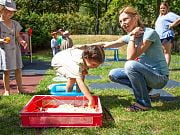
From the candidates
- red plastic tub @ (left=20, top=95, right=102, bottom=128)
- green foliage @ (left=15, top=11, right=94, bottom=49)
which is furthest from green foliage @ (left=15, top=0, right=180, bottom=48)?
red plastic tub @ (left=20, top=95, right=102, bottom=128)

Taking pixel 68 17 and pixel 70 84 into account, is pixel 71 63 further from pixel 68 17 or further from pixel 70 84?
pixel 68 17

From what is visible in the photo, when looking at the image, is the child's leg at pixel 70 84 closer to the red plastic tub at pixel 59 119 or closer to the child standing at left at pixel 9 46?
the child standing at left at pixel 9 46

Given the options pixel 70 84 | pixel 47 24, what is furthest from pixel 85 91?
pixel 47 24

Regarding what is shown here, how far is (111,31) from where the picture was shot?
2736cm

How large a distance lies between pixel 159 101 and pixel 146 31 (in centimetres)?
110

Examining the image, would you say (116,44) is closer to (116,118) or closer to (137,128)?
(116,118)

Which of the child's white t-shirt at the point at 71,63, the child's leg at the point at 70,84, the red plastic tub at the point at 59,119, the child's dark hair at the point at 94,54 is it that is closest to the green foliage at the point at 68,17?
the child's leg at the point at 70,84

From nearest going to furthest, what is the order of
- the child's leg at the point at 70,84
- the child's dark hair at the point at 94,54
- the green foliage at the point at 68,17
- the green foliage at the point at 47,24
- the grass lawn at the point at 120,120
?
the grass lawn at the point at 120,120 < the child's dark hair at the point at 94,54 < the child's leg at the point at 70,84 < the green foliage at the point at 47,24 < the green foliage at the point at 68,17

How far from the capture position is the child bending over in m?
3.81

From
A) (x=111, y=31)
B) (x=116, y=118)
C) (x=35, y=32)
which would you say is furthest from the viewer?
(x=111, y=31)

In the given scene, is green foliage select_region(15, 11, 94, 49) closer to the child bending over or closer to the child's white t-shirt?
the child's white t-shirt

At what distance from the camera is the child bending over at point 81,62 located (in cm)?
381

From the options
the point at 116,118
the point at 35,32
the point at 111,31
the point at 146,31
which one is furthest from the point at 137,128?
the point at 111,31

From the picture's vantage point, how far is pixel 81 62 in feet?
13.0
